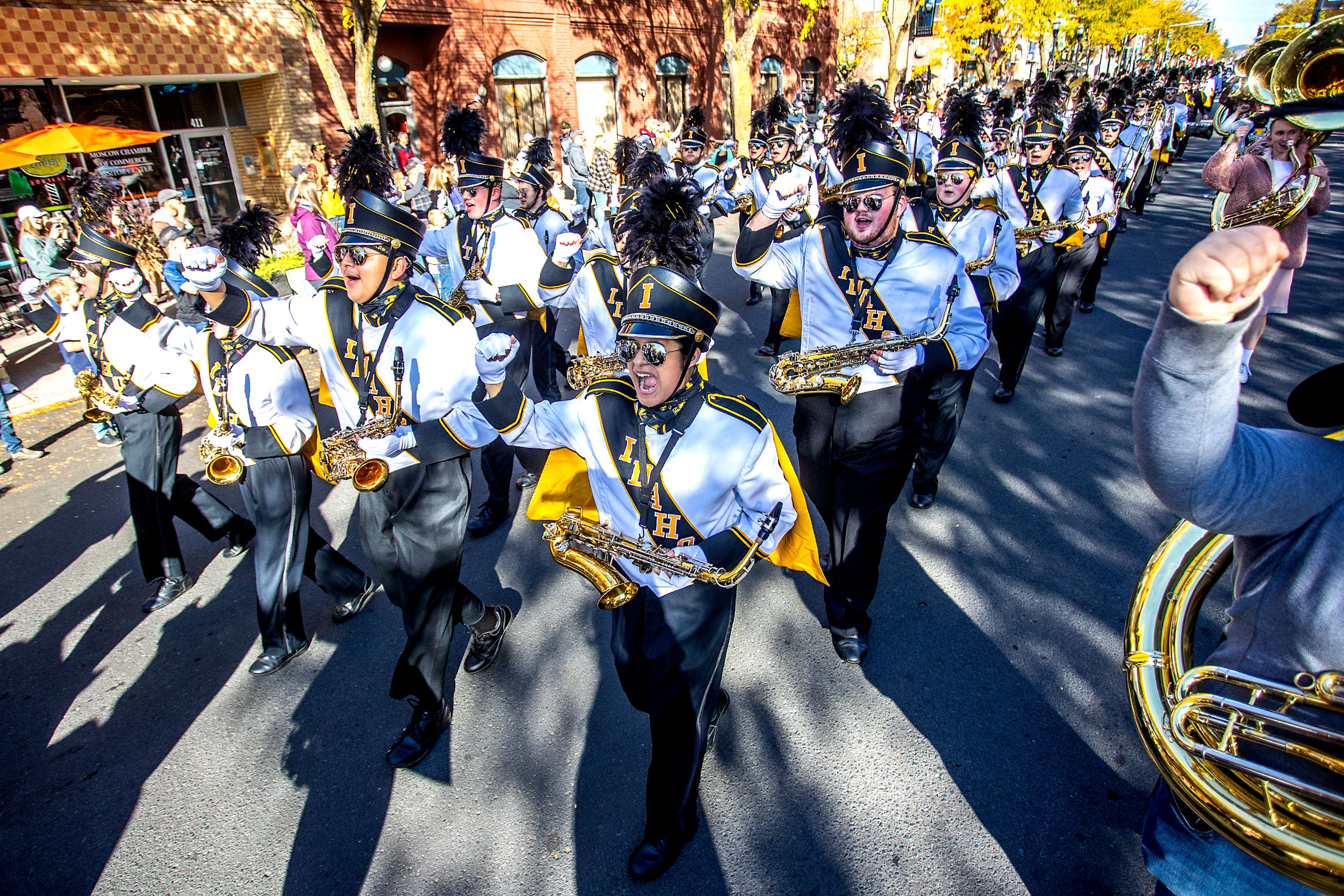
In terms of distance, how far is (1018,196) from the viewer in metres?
7.14

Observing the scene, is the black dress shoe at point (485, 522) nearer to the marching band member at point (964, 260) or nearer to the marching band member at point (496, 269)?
the marching band member at point (496, 269)

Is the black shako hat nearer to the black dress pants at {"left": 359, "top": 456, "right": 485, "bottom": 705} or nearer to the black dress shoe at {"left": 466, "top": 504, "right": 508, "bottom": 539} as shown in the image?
the black dress pants at {"left": 359, "top": 456, "right": 485, "bottom": 705}

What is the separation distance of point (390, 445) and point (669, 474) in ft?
4.95

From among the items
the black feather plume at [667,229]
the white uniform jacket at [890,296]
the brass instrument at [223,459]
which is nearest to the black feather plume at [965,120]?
the white uniform jacket at [890,296]

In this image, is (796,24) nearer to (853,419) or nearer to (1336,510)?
(853,419)

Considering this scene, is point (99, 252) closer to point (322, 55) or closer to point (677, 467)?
point (677, 467)

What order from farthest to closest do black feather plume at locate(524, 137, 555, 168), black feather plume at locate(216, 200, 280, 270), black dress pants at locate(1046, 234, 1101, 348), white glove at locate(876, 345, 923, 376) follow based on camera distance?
black dress pants at locate(1046, 234, 1101, 348), black feather plume at locate(524, 137, 555, 168), black feather plume at locate(216, 200, 280, 270), white glove at locate(876, 345, 923, 376)

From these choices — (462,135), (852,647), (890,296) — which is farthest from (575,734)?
(462,135)

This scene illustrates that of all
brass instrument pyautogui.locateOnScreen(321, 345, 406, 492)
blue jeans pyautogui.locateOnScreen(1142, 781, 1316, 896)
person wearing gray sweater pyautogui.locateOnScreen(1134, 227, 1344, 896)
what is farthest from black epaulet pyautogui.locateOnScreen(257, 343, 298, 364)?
blue jeans pyautogui.locateOnScreen(1142, 781, 1316, 896)

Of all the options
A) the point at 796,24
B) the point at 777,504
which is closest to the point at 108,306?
the point at 777,504

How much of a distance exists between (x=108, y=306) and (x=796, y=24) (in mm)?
31421

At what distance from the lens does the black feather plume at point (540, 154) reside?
6.94m

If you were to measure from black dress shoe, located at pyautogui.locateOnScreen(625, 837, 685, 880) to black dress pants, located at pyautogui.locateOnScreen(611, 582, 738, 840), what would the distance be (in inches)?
1.8

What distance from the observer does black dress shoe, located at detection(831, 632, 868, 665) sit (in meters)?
4.01
